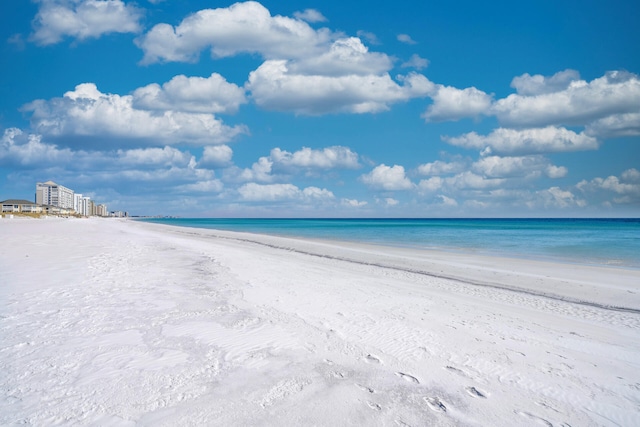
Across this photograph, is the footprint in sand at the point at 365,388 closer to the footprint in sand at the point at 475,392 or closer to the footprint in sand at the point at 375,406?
the footprint in sand at the point at 375,406

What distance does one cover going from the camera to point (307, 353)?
623 cm

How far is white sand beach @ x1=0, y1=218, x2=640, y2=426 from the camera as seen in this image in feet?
14.7

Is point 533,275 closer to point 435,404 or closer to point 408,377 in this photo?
point 408,377

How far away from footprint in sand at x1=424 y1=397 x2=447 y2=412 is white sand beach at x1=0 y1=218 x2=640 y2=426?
24mm

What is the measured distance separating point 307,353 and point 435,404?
223 cm

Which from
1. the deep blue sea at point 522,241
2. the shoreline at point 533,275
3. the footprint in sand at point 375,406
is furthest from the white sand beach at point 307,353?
the deep blue sea at point 522,241

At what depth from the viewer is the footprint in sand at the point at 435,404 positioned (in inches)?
180

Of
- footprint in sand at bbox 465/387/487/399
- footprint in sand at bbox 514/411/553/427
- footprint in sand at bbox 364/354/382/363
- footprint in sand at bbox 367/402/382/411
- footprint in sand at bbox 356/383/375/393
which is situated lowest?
footprint in sand at bbox 514/411/553/427

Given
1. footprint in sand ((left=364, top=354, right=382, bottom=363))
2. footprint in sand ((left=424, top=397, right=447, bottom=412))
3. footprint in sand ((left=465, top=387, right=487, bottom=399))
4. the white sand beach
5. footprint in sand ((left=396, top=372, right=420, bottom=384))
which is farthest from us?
footprint in sand ((left=364, top=354, right=382, bottom=363))

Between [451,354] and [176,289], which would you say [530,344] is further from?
[176,289]

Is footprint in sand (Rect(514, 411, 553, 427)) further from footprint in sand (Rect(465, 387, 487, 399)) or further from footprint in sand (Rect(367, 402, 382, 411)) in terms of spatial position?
footprint in sand (Rect(367, 402, 382, 411))

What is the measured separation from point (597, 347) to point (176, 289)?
9997 millimetres

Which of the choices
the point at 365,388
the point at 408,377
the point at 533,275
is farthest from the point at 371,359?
the point at 533,275

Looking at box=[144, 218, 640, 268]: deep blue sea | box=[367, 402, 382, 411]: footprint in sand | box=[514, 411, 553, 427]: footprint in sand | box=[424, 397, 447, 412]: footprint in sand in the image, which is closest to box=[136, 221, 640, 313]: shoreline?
box=[144, 218, 640, 268]: deep blue sea
